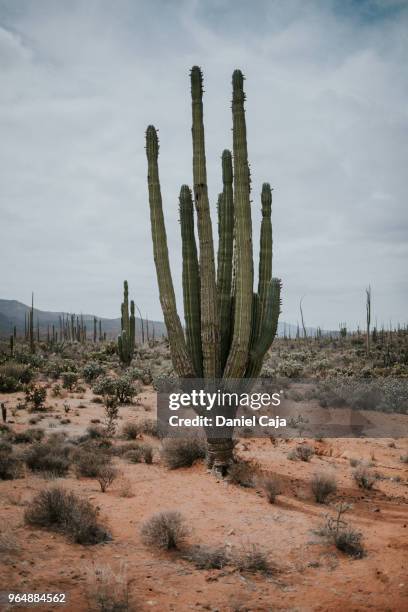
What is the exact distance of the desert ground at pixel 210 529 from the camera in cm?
445

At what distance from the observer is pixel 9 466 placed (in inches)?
320

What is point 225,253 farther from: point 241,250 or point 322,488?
point 322,488

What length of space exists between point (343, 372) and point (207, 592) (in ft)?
70.4

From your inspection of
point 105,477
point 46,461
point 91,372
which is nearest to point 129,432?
point 46,461

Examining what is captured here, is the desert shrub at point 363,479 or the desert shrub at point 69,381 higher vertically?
the desert shrub at point 69,381

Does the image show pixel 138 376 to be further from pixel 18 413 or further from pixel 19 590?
pixel 19 590

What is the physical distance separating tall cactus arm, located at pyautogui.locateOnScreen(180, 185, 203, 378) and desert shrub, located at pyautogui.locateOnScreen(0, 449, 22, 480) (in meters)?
3.85

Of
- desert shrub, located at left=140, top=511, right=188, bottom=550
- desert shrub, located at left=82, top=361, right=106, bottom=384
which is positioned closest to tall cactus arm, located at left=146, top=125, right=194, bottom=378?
desert shrub, located at left=140, top=511, right=188, bottom=550

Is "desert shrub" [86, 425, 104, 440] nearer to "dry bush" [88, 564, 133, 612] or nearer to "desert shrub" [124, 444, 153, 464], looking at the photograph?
"desert shrub" [124, 444, 153, 464]

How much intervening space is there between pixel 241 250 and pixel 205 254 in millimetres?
730

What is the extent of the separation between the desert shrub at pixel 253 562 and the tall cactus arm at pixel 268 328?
4064 mm

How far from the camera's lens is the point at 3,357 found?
26.0 meters
